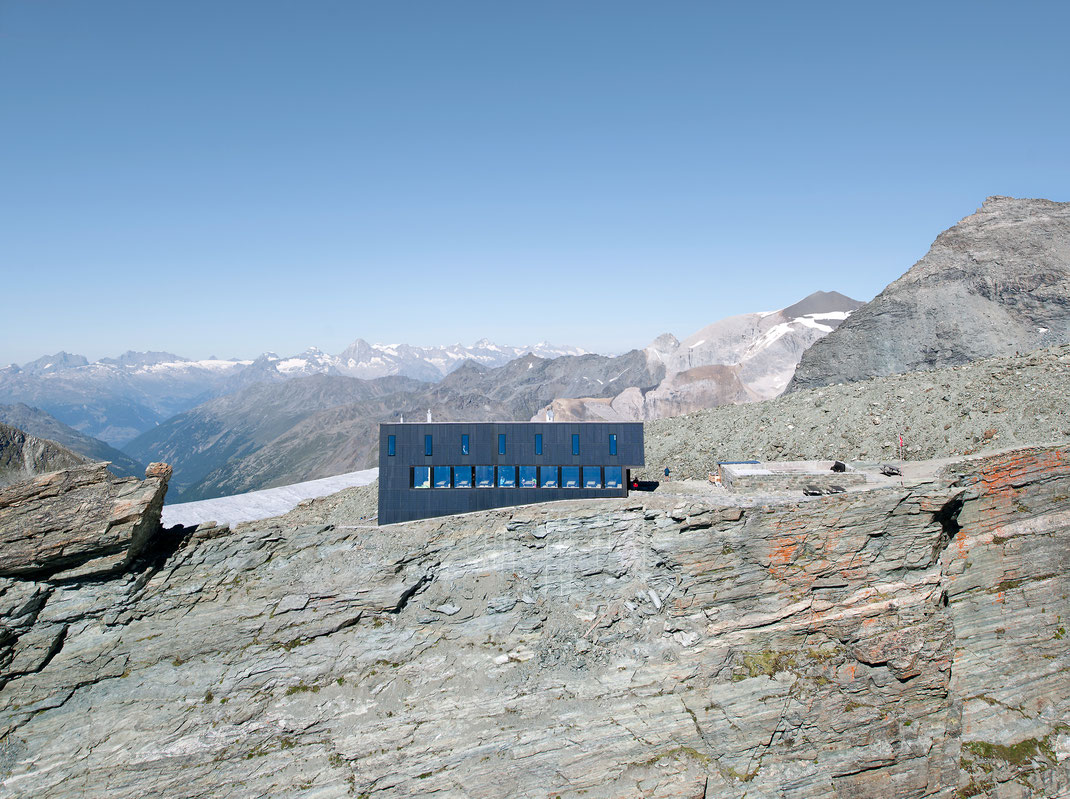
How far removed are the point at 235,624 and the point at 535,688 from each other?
16.3m

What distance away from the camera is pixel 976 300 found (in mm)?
74625

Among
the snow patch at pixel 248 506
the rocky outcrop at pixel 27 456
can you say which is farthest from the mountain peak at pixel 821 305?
the rocky outcrop at pixel 27 456

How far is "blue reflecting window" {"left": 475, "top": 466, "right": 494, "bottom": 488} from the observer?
35.7m

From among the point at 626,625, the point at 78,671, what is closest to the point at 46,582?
the point at 78,671

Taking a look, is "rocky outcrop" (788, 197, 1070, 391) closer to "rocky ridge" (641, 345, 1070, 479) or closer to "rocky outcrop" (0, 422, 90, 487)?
"rocky ridge" (641, 345, 1070, 479)

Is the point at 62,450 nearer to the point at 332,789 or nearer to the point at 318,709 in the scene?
the point at 318,709

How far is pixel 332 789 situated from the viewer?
84.4 feet

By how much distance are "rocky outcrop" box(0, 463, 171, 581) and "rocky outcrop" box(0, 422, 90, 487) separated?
9626 millimetres

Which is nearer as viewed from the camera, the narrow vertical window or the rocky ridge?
the narrow vertical window

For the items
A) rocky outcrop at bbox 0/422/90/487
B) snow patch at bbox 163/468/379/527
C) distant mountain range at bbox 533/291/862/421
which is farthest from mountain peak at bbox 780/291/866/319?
rocky outcrop at bbox 0/422/90/487

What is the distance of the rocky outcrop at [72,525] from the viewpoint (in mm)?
27172

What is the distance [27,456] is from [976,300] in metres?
105

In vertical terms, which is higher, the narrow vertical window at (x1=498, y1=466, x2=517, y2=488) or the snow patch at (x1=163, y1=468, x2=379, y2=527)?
the narrow vertical window at (x1=498, y1=466, x2=517, y2=488)

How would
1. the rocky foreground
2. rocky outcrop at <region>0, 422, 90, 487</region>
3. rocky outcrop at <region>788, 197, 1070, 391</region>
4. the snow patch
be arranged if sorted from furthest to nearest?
rocky outcrop at <region>788, 197, 1070, 391</region>
the snow patch
rocky outcrop at <region>0, 422, 90, 487</region>
the rocky foreground
